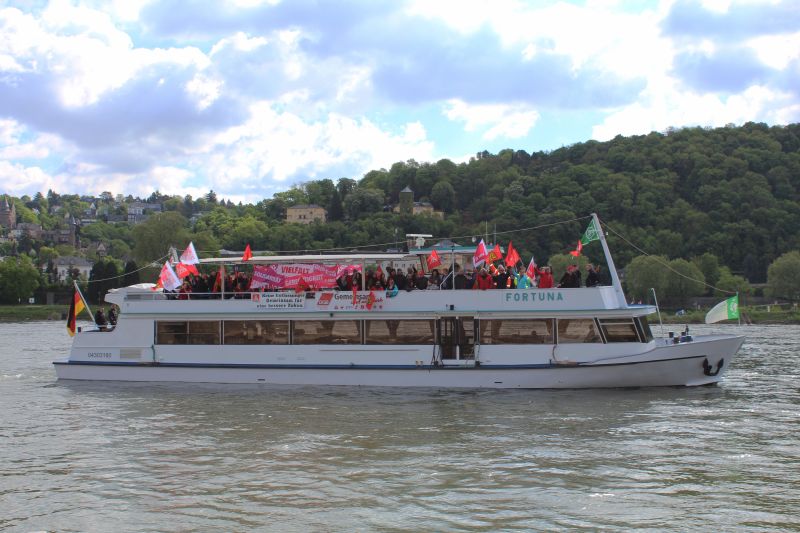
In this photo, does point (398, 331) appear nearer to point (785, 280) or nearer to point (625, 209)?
point (785, 280)

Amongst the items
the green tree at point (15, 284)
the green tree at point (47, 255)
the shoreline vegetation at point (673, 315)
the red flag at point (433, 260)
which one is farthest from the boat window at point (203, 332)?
the green tree at point (47, 255)

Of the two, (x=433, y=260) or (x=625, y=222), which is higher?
(x=625, y=222)

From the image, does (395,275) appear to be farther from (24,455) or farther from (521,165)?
(521,165)

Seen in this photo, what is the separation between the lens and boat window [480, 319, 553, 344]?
21.2m

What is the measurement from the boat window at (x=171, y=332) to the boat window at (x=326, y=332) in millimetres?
3365

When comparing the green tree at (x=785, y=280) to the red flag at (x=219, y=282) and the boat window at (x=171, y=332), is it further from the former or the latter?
the boat window at (x=171, y=332)

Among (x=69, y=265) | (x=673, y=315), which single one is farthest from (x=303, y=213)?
(x=673, y=315)

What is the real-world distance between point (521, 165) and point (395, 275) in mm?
163010

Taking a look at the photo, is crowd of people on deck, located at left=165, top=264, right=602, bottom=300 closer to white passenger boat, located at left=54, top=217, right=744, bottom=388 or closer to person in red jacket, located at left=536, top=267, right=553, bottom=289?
person in red jacket, located at left=536, top=267, right=553, bottom=289

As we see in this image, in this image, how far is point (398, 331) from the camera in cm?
2208

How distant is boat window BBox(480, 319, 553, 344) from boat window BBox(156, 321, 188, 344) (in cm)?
854

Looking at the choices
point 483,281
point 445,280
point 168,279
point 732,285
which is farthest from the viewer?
point 732,285

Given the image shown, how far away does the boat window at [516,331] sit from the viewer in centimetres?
2125

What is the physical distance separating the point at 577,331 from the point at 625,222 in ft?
352
